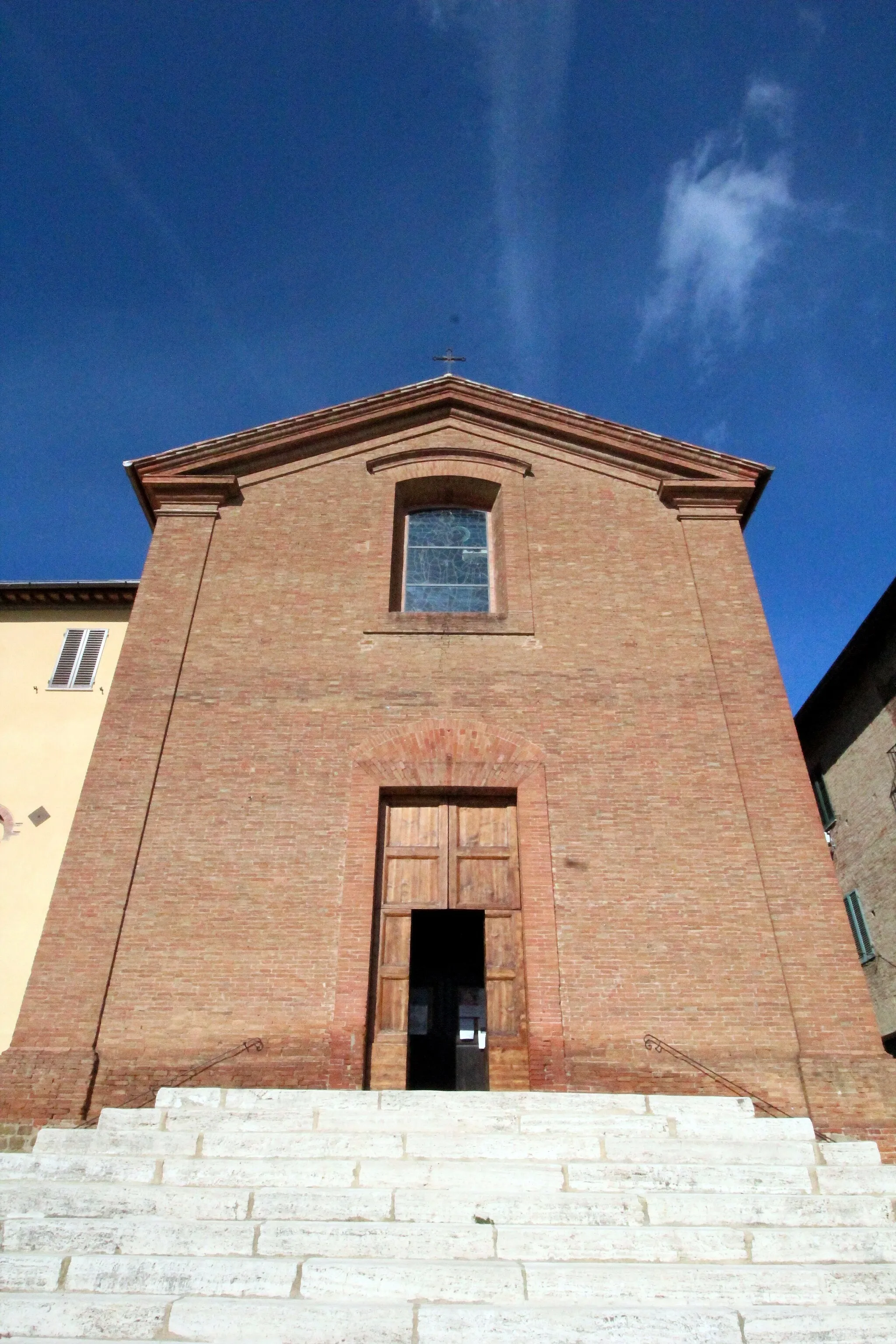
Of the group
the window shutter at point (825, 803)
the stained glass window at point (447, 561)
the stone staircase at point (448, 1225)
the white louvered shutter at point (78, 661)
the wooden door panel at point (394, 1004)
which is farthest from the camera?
the window shutter at point (825, 803)

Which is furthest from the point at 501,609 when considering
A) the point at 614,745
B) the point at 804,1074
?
the point at 804,1074

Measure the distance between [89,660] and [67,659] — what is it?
1.07 ft

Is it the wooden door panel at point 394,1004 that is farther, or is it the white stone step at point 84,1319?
the wooden door panel at point 394,1004

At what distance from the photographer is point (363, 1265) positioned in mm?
4285

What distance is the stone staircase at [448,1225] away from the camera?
4.00 meters

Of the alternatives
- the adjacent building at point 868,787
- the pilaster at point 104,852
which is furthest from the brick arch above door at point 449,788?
the adjacent building at point 868,787

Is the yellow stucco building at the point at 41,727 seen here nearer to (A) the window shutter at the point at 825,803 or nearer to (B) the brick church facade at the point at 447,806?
(B) the brick church facade at the point at 447,806

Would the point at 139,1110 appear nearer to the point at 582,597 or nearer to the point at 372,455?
the point at 582,597

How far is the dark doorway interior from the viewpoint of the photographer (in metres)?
8.77

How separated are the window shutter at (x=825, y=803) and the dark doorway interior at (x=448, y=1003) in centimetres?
959

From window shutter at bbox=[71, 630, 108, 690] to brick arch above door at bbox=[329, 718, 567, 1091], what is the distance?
506 centimetres

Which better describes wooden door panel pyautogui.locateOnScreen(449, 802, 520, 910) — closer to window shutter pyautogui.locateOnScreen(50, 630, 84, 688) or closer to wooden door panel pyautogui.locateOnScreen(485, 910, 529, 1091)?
wooden door panel pyautogui.locateOnScreen(485, 910, 529, 1091)

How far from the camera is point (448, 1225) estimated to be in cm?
475

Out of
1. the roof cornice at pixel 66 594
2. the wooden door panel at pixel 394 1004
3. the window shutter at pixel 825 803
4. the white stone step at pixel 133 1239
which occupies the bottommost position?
the white stone step at pixel 133 1239
